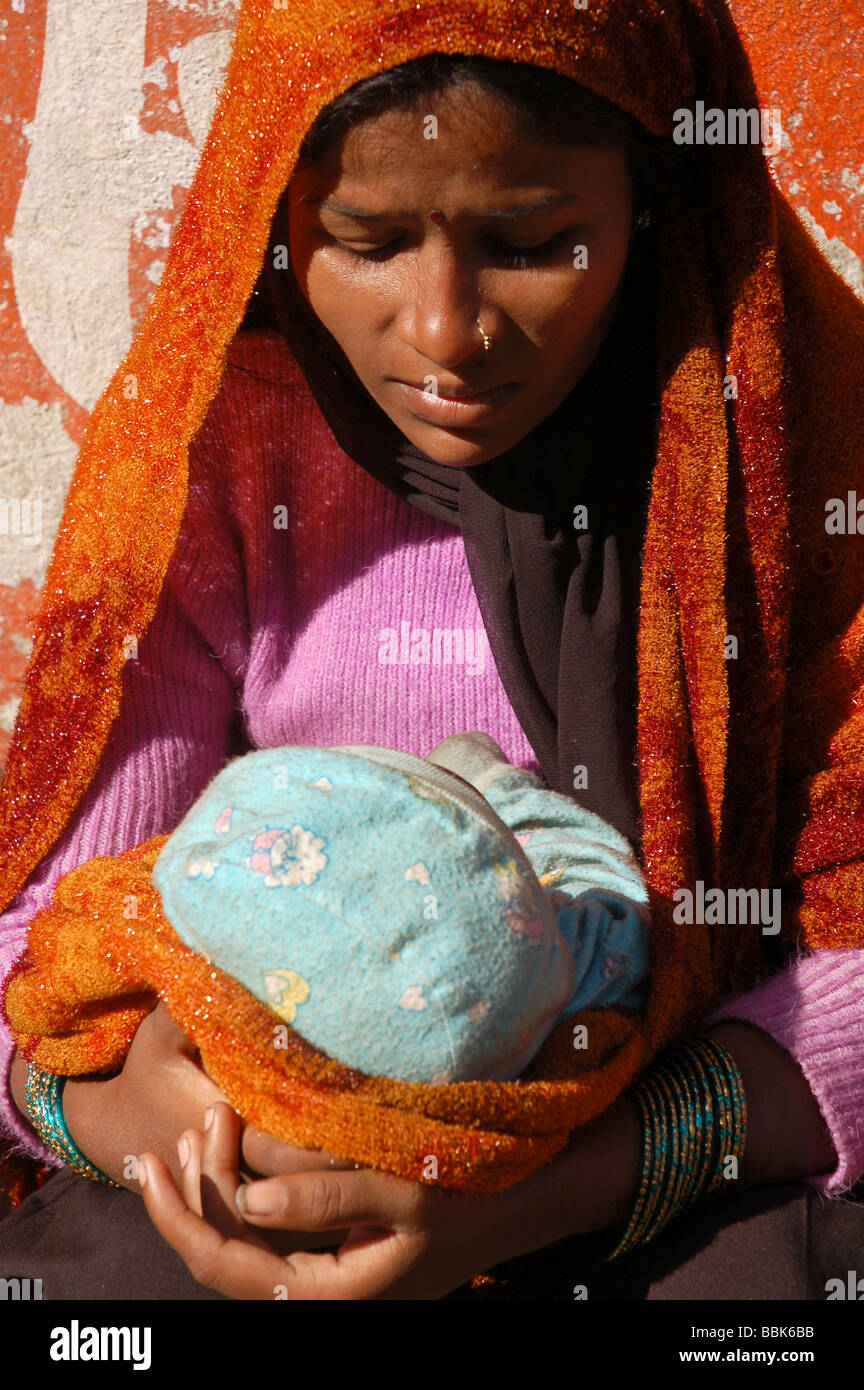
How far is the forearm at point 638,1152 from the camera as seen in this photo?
47.9 inches

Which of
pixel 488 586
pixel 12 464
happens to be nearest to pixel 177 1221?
pixel 488 586

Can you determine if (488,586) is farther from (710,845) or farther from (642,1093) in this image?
(642,1093)

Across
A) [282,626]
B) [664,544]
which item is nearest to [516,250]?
[664,544]

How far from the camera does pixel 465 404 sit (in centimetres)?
135

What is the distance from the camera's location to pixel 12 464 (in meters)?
2.11

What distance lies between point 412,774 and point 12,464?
1259mm

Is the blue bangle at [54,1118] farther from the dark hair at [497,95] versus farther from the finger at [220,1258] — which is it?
the dark hair at [497,95]

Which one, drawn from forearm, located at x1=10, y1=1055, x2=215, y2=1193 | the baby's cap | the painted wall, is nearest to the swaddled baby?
the baby's cap

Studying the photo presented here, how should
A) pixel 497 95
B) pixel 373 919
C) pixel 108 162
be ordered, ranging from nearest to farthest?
pixel 373 919 → pixel 497 95 → pixel 108 162

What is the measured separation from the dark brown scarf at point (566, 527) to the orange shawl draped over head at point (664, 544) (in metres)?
0.06

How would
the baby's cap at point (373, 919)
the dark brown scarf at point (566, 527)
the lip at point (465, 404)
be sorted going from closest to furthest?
the baby's cap at point (373, 919)
the lip at point (465, 404)
the dark brown scarf at point (566, 527)

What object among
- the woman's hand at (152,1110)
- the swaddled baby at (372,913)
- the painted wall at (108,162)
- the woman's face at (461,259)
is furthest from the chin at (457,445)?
the painted wall at (108,162)

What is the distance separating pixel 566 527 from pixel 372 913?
716 millimetres

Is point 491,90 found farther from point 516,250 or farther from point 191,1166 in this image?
point 191,1166
